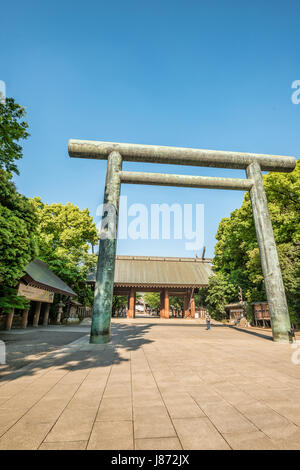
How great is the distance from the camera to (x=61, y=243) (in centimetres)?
2106

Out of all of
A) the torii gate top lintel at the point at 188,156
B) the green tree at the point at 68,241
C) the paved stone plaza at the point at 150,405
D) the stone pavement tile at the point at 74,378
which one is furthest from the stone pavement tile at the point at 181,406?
the green tree at the point at 68,241

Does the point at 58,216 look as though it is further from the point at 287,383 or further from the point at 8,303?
the point at 287,383

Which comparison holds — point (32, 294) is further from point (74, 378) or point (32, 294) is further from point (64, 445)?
point (64, 445)

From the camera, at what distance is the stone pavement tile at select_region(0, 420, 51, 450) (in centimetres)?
183

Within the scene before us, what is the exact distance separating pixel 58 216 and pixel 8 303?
13.4 m

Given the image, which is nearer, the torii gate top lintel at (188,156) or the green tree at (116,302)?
the torii gate top lintel at (188,156)

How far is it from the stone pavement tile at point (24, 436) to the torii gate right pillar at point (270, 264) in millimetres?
8201

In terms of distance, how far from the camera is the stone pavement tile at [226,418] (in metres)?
2.10

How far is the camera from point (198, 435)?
6.46 feet

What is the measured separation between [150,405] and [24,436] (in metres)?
1.32

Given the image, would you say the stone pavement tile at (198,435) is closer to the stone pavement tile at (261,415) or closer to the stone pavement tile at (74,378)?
the stone pavement tile at (261,415)

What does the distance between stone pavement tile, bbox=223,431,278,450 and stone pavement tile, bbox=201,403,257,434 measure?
0.08m

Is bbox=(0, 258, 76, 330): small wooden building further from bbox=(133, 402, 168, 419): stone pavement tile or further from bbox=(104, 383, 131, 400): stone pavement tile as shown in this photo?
bbox=(133, 402, 168, 419): stone pavement tile

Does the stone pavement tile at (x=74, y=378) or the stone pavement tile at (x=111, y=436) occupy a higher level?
the stone pavement tile at (x=111, y=436)
